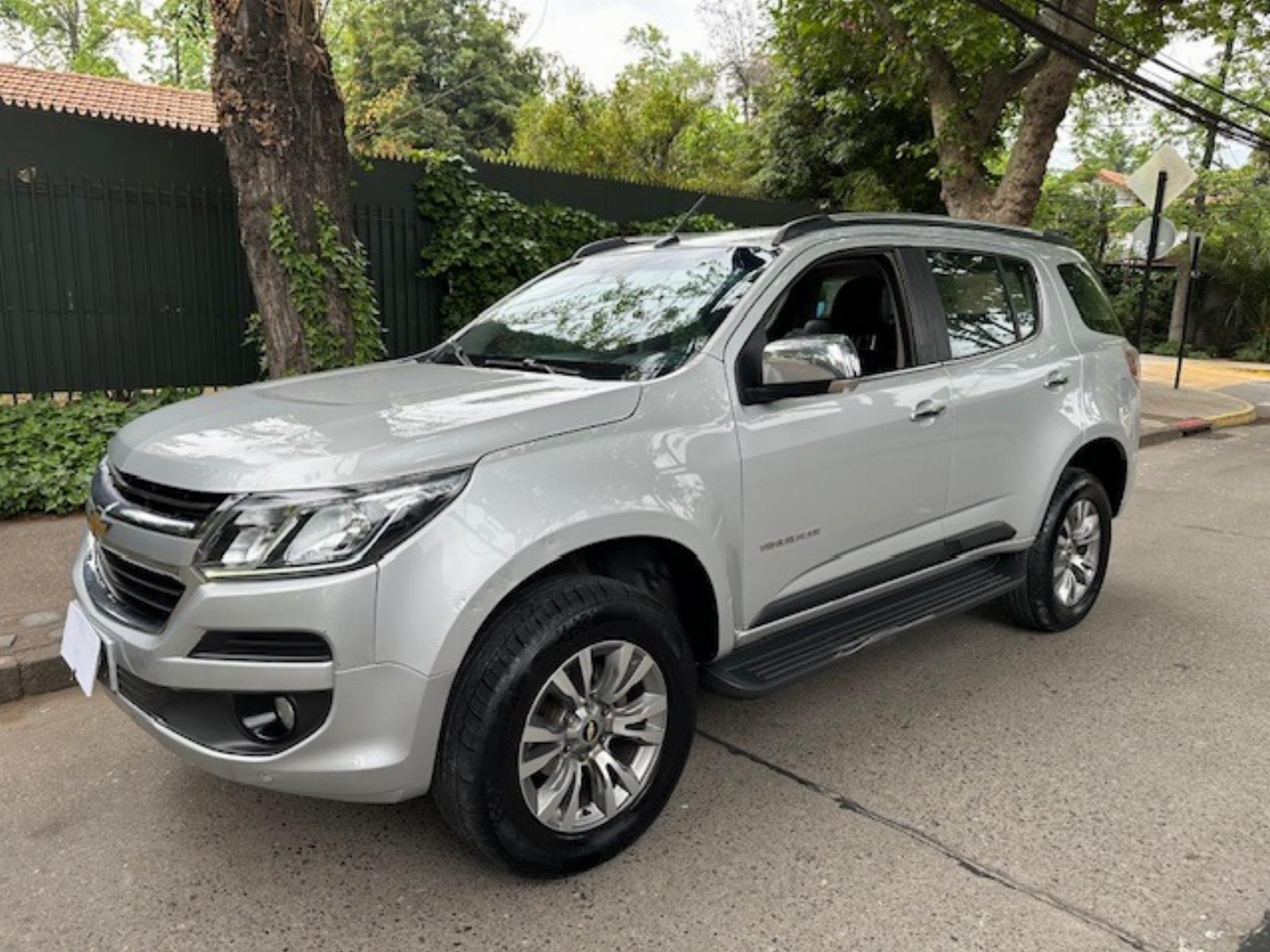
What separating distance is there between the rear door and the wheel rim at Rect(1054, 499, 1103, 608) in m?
0.35

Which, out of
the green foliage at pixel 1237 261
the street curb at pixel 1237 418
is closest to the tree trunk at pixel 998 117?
the street curb at pixel 1237 418

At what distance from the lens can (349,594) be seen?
2.25m

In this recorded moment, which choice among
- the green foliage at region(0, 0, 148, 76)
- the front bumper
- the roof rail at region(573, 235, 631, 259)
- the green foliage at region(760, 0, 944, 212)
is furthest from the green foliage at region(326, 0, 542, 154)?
the front bumper

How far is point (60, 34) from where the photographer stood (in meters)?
36.5

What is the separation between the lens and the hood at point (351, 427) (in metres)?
2.38

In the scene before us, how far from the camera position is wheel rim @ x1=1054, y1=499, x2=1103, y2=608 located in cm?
454

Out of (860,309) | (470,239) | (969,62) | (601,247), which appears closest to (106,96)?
(470,239)

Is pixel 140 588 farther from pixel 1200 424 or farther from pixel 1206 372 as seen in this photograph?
pixel 1206 372

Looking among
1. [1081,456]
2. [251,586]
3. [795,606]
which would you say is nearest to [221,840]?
[251,586]

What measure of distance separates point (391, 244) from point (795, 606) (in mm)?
6039

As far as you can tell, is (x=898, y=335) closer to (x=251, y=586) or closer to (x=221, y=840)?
(x=251, y=586)

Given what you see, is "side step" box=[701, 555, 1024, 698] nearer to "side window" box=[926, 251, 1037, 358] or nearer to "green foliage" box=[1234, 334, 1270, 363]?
"side window" box=[926, 251, 1037, 358]

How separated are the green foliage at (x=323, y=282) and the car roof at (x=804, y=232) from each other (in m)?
2.66

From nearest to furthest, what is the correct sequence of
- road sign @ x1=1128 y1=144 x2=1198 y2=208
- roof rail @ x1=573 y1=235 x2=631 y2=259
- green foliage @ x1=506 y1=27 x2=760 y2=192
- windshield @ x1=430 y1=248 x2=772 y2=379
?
windshield @ x1=430 y1=248 x2=772 y2=379 < roof rail @ x1=573 y1=235 x2=631 y2=259 < road sign @ x1=1128 y1=144 x2=1198 y2=208 < green foliage @ x1=506 y1=27 x2=760 y2=192
